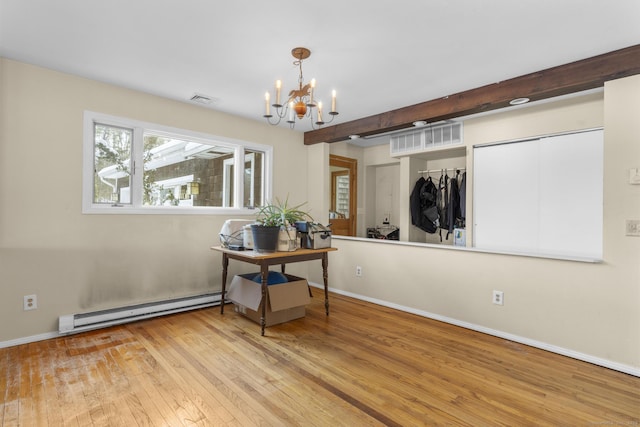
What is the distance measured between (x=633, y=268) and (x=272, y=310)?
2.88 m

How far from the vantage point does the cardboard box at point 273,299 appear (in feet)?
10.0

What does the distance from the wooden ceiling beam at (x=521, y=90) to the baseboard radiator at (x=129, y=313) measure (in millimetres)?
2793

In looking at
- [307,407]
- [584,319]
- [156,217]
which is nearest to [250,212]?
[156,217]

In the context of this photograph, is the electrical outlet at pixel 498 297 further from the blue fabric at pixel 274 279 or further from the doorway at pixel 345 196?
the doorway at pixel 345 196

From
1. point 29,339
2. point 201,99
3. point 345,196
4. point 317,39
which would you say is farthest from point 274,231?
point 345,196

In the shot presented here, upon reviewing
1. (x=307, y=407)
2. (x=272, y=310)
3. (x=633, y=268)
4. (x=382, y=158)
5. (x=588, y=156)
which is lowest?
(x=307, y=407)

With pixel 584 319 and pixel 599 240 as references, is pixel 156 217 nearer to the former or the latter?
pixel 584 319

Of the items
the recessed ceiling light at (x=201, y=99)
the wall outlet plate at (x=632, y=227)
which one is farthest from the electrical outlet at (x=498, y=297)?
the recessed ceiling light at (x=201, y=99)

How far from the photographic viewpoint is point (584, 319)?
254cm

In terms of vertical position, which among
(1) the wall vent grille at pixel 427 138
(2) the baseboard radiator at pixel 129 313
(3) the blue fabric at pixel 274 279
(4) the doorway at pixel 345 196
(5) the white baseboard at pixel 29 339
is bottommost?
(5) the white baseboard at pixel 29 339

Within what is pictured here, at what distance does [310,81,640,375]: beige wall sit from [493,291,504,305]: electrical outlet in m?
0.04

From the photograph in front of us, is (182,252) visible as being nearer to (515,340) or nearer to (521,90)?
(515,340)

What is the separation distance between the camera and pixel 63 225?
9.32ft

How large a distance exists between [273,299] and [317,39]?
2233mm
